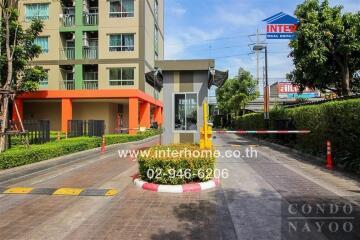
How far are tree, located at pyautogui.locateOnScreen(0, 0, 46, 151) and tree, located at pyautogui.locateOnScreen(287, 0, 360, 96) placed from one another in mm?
13591

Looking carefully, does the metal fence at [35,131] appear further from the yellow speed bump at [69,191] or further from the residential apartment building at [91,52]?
the residential apartment building at [91,52]

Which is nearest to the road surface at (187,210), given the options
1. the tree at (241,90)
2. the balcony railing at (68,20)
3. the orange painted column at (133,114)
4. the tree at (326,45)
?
the tree at (326,45)

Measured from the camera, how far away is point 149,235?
20.4ft

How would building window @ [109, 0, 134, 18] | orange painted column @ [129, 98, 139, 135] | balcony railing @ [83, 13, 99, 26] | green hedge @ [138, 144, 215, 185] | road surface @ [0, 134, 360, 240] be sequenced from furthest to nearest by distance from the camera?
balcony railing @ [83, 13, 99, 26] → building window @ [109, 0, 134, 18] → orange painted column @ [129, 98, 139, 135] → green hedge @ [138, 144, 215, 185] → road surface @ [0, 134, 360, 240]

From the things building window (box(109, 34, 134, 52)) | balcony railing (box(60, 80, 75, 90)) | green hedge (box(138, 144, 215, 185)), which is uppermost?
building window (box(109, 34, 134, 52))

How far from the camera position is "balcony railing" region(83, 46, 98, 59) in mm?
37781

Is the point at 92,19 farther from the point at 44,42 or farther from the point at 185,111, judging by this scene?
the point at 185,111

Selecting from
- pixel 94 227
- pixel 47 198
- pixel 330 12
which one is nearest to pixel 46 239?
pixel 94 227

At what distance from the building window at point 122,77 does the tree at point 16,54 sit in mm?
7189

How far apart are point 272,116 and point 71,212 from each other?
69.7 ft

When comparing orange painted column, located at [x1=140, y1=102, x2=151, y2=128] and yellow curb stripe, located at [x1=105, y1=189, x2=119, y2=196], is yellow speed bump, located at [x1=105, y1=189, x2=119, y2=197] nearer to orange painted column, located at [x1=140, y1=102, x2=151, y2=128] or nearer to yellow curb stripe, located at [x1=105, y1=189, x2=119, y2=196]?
yellow curb stripe, located at [x1=105, y1=189, x2=119, y2=196]

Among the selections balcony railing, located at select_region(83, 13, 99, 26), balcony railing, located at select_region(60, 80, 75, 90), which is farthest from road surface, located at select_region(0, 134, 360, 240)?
balcony railing, located at select_region(83, 13, 99, 26)

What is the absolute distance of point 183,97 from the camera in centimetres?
1328

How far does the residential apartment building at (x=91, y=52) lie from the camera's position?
37.0 metres
